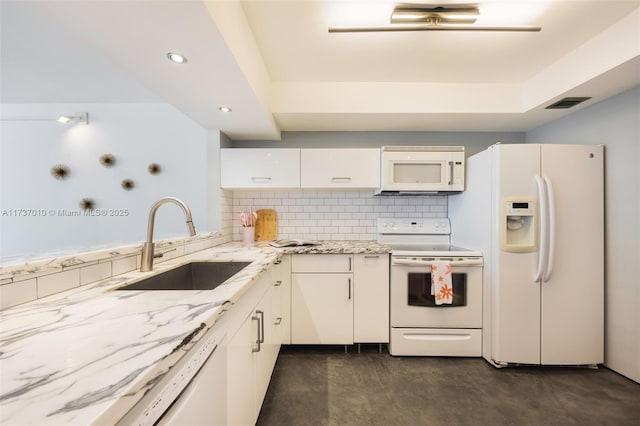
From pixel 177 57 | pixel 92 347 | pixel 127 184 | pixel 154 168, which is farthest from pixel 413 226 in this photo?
pixel 127 184

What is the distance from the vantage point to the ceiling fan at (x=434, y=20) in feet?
4.86

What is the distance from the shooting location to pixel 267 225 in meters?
2.91

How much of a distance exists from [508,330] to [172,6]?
2874mm

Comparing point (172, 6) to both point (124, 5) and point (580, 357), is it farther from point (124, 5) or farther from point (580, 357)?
point (580, 357)

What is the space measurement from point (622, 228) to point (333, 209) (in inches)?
90.7

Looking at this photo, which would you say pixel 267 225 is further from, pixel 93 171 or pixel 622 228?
pixel 622 228

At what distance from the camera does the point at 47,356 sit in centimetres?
58

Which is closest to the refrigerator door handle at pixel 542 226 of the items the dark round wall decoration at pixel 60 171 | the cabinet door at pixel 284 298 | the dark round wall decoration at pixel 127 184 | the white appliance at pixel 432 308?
the white appliance at pixel 432 308

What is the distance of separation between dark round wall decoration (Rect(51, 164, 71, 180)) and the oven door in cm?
358

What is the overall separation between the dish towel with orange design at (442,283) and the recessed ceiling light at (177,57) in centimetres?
221

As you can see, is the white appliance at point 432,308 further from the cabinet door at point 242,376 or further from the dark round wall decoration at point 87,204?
the dark round wall decoration at point 87,204

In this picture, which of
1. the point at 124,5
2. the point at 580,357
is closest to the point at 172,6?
the point at 124,5

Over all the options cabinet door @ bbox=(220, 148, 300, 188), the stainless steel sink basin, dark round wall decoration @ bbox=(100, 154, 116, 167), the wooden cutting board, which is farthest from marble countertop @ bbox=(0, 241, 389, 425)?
dark round wall decoration @ bbox=(100, 154, 116, 167)

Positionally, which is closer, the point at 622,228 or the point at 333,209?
the point at 622,228
